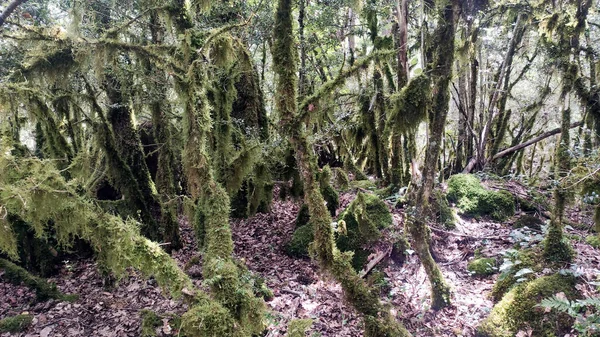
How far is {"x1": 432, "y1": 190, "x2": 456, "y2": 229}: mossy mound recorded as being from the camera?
7.42 meters

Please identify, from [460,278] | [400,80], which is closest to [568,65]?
[400,80]

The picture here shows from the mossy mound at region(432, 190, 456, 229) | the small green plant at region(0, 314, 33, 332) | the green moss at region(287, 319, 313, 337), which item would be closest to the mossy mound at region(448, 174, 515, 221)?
the mossy mound at region(432, 190, 456, 229)

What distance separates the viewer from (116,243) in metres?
3.62

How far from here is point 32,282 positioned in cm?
664

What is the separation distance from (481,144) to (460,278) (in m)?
6.35

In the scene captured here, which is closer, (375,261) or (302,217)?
(375,261)

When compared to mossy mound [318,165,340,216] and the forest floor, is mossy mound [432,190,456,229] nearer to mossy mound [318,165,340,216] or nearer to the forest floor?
the forest floor

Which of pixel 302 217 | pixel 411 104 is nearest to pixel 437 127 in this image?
pixel 411 104

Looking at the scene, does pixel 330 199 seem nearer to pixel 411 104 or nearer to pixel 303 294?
pixel 303 294

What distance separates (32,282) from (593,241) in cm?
1063

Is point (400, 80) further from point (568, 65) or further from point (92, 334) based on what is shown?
point (92, 334)

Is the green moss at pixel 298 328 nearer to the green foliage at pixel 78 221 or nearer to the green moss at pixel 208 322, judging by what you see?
the green moss at pixel 208 322

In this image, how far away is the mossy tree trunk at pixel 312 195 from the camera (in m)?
4.36

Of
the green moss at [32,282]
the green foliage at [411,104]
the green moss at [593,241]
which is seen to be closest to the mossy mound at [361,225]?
the green foliage at [411,104]
